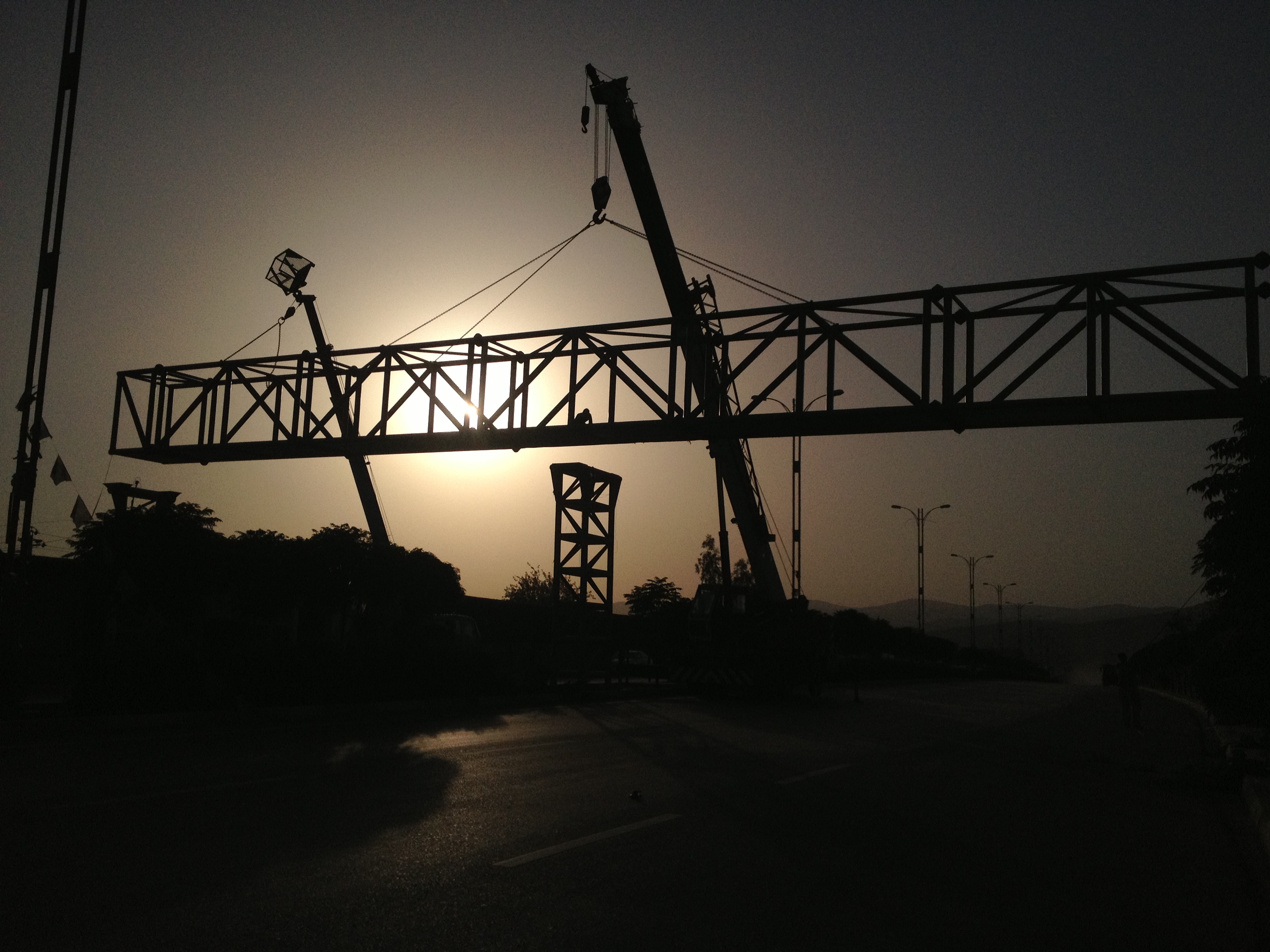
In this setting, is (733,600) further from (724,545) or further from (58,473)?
(58,473)

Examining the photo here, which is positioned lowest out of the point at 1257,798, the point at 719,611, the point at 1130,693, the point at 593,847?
the point at 593,847

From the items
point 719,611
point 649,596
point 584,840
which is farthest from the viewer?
point 649,596

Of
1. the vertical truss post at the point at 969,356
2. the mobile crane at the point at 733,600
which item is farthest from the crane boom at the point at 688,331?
the vertical truss post at the point at 969,356

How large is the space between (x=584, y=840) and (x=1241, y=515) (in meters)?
10.9

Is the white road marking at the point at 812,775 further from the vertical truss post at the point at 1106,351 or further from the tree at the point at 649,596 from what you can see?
the tree at the point at 649,596

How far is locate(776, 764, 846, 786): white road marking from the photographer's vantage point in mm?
12949

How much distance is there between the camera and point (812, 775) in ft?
44.9

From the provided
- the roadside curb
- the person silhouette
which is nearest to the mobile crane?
the person silhouette

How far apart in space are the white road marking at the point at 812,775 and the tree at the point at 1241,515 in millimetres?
6140

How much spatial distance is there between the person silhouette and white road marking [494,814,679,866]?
19933 mm

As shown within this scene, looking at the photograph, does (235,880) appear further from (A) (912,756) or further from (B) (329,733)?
(A) (912,756)

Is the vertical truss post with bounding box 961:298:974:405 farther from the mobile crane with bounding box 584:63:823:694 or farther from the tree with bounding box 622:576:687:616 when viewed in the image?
the tree with bounding box 622:576:687:616

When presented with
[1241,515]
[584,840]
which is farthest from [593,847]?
[1241,515]

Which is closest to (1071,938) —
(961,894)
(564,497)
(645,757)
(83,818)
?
(961,894)
